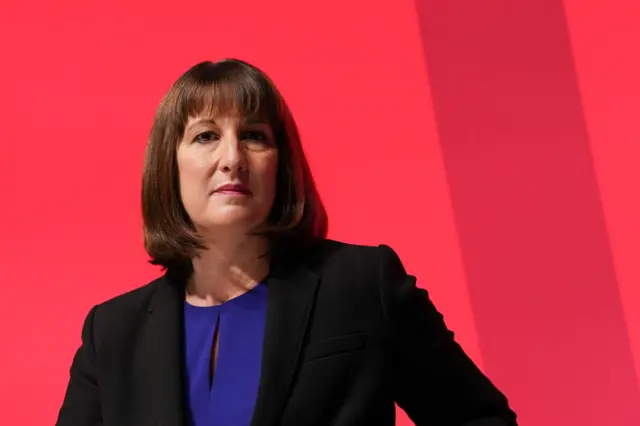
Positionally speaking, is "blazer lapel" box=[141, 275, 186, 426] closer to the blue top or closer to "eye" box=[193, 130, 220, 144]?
the blue top

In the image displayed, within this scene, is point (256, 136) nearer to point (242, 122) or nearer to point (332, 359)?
point (242, 122)

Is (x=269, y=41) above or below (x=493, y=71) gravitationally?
above

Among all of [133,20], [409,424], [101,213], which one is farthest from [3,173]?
[409,424]

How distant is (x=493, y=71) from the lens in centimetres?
145

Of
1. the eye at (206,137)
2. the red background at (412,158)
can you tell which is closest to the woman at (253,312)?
→ the eye at (206,137)

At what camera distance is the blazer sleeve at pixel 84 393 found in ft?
3.60

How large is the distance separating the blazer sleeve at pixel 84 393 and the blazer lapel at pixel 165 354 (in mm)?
112

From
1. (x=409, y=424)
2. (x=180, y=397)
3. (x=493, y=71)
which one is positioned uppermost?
(x=493, y=71)

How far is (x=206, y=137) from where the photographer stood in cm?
104

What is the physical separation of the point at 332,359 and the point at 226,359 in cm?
14

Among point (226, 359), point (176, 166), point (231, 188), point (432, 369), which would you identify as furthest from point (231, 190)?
point (432, 369)

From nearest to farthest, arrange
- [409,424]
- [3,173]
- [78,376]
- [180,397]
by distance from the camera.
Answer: [180,397] < [78,376] < [409,424] < [3,173]

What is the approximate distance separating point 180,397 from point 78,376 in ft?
0.76

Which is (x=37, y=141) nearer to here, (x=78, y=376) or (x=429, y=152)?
(x=78, y=376)
